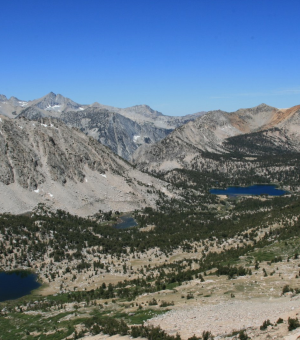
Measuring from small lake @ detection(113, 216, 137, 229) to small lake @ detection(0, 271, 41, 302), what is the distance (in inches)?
1917

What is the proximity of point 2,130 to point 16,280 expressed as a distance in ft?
265

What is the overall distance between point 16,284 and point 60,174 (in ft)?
235

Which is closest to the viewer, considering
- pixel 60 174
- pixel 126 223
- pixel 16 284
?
pixel 16 284

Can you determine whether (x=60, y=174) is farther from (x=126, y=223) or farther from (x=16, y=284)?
(x=16, y=284)

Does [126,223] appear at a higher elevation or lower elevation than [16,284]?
higher

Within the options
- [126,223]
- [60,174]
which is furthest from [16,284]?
[60,174]

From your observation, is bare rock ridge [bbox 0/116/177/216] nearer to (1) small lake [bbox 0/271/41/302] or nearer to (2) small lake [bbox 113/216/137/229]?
(2) small lake [bbox 113/216/137/229]

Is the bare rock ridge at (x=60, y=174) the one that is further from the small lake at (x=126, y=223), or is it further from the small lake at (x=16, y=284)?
the small lake at (x=16, y=284)

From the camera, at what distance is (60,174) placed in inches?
5758

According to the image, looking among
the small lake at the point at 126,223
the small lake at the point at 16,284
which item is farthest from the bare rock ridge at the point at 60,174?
the small lake at the point at 16,284

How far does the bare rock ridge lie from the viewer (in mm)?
132375

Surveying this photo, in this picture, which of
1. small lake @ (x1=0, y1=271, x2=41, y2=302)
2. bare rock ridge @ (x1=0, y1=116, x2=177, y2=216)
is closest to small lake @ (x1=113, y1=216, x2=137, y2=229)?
bare rock ridge @ (x1=0, y1=116, x2=177, y2=216)

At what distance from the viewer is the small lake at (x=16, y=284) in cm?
7356

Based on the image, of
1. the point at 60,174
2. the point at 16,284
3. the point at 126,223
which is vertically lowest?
the point at 16,284
